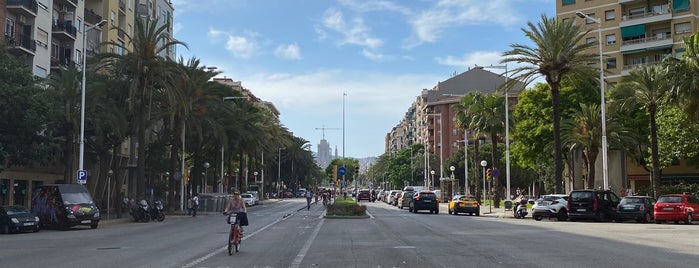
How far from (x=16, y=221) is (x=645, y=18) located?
58.9m

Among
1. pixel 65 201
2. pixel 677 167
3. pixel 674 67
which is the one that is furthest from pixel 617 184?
pixel 65 201

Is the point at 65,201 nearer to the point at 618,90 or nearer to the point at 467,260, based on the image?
the point at 467,260

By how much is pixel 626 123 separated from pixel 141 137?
1545 inches

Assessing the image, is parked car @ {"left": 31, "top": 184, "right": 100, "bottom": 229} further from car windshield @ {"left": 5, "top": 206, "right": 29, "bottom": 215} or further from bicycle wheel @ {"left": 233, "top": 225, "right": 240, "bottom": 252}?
bicycle wheel @ {"left": 233, "top": 225, "right": 240, "bottom": 252}

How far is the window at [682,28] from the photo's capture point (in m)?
61.4

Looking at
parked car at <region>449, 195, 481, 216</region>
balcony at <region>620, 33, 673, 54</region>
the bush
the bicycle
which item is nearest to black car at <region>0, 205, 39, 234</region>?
the bicycle

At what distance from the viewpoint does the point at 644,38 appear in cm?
6406

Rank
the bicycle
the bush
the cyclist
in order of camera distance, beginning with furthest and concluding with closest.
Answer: the bush < the cyclist < the bicycle

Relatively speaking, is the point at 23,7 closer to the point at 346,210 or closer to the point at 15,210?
the point at 15,210

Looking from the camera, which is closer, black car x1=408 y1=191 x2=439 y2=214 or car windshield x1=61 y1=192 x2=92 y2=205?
car windshield x1=61 y1=192 x2=92 y2=205

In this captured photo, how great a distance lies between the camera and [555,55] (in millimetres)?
37812

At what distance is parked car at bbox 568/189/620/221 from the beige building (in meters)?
29.1

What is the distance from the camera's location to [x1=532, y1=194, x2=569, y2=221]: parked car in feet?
114

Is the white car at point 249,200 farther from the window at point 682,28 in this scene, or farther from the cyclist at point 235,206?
the cyclist at point 235,206
